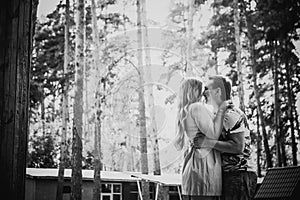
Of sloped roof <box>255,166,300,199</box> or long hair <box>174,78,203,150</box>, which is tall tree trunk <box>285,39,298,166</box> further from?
long hair <box>174,78,203,150</box>

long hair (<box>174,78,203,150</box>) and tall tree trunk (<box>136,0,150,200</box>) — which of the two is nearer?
long hair (<box>174,78,203,150</box>)

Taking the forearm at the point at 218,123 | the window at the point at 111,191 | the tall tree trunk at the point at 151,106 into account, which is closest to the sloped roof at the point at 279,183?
the tall tree trunk at the point at 151,106

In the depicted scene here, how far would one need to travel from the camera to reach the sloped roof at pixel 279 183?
3383 mm

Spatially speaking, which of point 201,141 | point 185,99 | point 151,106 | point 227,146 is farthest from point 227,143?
point 151,106

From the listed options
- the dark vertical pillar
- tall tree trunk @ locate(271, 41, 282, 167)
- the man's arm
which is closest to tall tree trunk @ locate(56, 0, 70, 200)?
the dark vertical pillar

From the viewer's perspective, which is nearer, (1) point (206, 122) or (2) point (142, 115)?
(1) point (206, 122)

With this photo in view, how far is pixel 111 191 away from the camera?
3617 mm

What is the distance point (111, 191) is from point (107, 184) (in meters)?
0.07

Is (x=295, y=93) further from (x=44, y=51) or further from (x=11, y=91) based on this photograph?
(x=11, y=91)

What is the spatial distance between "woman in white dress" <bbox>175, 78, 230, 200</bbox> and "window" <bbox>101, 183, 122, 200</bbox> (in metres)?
1.50

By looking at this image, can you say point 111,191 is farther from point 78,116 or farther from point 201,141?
point 201,141

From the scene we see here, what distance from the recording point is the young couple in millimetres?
2066

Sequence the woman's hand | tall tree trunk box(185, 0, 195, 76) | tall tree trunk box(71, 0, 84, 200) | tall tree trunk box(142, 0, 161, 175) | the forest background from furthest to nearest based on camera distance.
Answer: tall tree trunk box(185, 0, 195, 76) → tall tree trunk box(71, 0, 84, 200) → the forest background → tall tree trunk box(142, 0, 161, 175) → the woman's hand

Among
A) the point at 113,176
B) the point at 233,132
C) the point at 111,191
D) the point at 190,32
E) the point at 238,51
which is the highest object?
the point at 190,32
